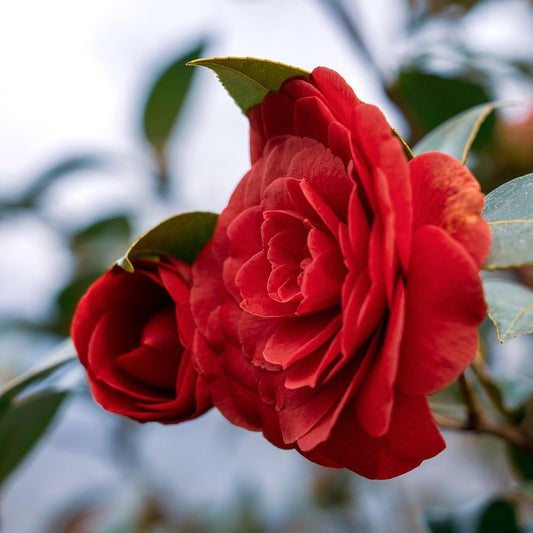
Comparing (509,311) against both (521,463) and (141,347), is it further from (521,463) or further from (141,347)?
(521,463)

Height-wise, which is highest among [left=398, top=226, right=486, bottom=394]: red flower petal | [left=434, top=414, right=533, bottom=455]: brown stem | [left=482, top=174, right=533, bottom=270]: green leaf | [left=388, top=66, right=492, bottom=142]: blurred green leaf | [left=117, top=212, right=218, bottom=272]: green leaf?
[left=117, top=212, right=218, bottom=272]: green leaf

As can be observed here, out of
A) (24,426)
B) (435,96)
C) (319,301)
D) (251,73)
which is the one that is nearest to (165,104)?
(435,96)

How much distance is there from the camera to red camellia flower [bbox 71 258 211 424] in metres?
0.41

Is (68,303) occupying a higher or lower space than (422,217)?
lower

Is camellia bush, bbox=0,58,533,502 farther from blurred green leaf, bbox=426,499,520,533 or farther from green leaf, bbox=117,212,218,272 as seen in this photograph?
blurred green leaf, bbox=426,499,520,533

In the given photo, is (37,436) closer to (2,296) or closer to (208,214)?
(208,214)

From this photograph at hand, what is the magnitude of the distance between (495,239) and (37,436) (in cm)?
52

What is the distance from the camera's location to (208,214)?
0.47 m

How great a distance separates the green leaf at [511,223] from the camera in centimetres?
32

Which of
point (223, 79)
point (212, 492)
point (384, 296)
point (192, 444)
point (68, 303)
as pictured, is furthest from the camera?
point (192, 444)

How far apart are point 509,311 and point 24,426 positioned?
1.71 ft

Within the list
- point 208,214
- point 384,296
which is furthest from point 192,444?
point 384,296

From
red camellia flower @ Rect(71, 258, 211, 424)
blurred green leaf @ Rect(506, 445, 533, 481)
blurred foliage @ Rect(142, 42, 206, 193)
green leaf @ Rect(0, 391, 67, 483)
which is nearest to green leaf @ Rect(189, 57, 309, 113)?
red camellia flower @ Rect(71, 258, 211, 424)

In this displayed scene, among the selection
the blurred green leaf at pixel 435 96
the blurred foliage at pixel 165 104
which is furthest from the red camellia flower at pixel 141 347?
the blurred foliage at pixel 165 104
